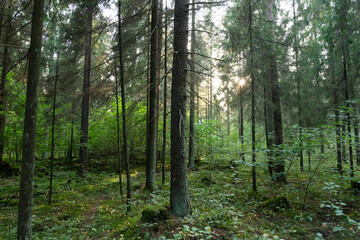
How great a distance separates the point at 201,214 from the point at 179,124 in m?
2.29

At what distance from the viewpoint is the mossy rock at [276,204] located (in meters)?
6.38

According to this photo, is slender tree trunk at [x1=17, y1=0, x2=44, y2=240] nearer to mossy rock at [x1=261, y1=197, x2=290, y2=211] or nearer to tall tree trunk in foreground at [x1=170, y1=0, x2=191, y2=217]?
tall tree trunk in foreground at [x1=170, y1=0, x2=191, y2=217]

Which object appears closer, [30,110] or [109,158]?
[30,110]

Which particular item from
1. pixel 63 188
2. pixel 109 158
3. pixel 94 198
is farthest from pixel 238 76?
pixel 109 158

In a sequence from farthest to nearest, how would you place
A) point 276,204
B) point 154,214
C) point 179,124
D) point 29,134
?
point 276,204
point 179,124
point 154,214
point 29,134

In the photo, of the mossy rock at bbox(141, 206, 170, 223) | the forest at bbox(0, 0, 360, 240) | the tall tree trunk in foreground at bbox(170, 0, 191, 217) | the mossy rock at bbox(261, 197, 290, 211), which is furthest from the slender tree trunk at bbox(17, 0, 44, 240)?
the mossy rock at bbox(261, 197, 290, 211)

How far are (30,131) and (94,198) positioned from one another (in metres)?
4.94

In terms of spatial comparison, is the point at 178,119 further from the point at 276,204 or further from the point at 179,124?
the point at 276,204

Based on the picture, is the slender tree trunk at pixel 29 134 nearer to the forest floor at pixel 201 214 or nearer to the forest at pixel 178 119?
the forest at pixel 178 119

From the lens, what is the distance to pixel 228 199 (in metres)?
7.16

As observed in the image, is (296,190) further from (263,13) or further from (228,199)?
(263,13)

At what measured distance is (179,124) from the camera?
4641 mm

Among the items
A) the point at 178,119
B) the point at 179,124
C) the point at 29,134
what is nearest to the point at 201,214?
the point at 179,124

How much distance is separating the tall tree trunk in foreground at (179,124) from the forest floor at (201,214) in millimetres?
396
